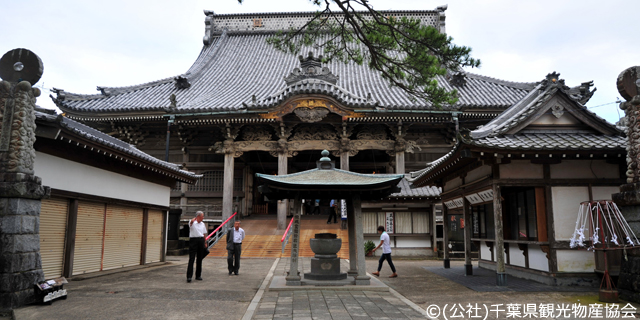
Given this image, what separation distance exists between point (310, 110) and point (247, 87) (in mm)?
7702

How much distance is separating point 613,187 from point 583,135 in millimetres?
1396

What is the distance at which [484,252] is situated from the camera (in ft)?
43.8

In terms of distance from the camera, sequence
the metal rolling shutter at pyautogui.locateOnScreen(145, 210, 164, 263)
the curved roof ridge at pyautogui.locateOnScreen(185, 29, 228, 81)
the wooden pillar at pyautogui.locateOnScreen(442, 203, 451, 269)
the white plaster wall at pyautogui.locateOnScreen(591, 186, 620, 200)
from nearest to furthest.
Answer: the white plaster wall at pyautogui.locateOnScreen(591, 186, 620, 200)
the wooden pillar at pyautogui.locateOnScreen(442, 203, 451, 269)
the metal rolling shutter at pyautogui.locateOnScreen(145, 210, 164, 263)
the curved roof ridge at pyautogui.locateOnScreen(185, 29, 228, 81)

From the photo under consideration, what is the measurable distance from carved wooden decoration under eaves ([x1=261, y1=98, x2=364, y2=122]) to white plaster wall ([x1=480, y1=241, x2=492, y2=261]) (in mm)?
8425

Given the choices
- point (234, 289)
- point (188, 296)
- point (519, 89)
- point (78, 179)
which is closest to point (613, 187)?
point (234, 289)

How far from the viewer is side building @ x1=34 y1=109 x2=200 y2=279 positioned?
8875mm

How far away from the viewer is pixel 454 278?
10.9m

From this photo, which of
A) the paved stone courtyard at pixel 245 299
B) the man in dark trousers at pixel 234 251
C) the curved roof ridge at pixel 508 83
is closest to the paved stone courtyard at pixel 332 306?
the paved stone courtyard at pixel 245 299

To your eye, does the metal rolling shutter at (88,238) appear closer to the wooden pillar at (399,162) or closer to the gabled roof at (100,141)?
the gabled roof at (100,141)

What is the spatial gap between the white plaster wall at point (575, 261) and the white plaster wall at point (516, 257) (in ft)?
4.53

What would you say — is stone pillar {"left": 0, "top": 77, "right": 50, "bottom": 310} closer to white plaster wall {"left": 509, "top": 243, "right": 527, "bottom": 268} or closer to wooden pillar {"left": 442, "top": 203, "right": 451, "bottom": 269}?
white plaster wall {"left": 509, "top": 243, "right": 527, "bottom": 268}

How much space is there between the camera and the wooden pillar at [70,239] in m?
9.59

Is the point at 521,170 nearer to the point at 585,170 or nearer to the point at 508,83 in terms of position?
the point at 585,170

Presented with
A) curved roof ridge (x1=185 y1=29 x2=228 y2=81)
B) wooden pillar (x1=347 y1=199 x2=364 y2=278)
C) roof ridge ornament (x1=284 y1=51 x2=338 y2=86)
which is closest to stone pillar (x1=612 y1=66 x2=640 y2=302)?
wooden pillar (x1=347 y1=199 x2=364 y2=278)
